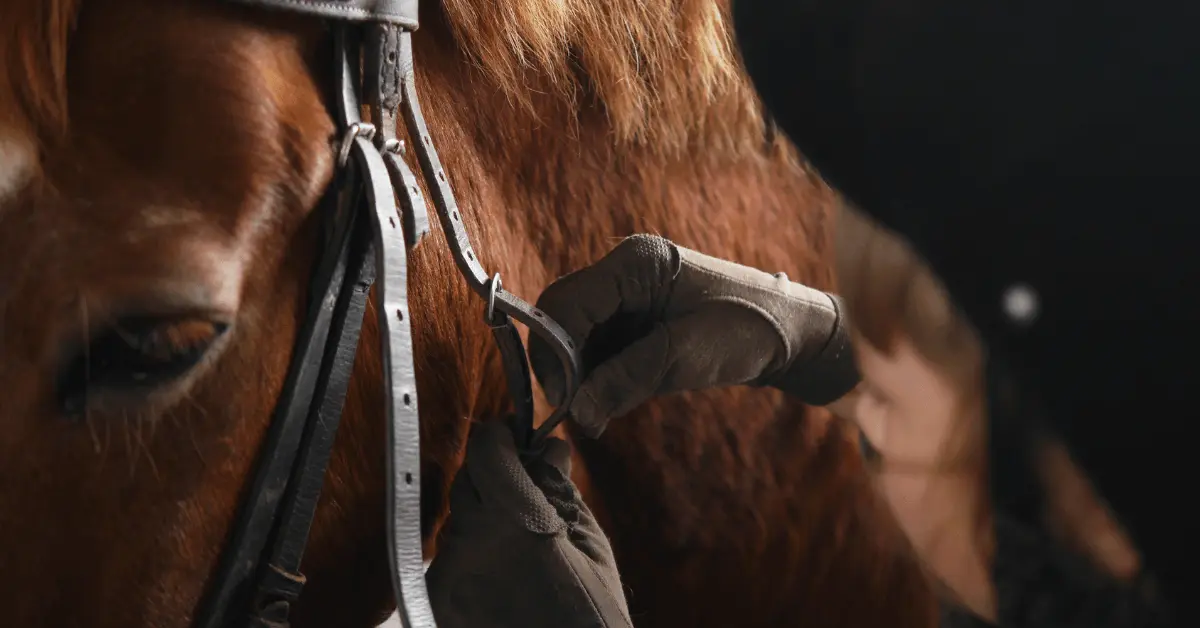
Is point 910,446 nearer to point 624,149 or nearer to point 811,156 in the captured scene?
point 811,156

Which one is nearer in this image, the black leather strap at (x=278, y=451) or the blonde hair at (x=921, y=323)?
the blonde hair at (x=921, y=323)

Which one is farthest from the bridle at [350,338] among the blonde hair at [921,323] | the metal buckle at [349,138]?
the blonde hair at [921,323]

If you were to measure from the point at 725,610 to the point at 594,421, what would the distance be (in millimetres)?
205

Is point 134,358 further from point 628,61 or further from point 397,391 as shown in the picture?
point 628,61

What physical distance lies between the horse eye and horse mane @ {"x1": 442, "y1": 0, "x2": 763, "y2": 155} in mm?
233

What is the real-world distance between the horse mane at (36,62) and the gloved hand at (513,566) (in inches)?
10.1

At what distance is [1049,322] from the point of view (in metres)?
0.27

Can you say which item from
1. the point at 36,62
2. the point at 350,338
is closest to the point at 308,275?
the point at 350,338

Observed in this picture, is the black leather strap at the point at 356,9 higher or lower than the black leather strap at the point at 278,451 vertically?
higher

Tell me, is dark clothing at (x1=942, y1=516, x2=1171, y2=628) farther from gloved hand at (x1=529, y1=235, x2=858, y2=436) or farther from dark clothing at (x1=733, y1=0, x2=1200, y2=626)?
gloved hand at (x1=529, y1=235, x2=858, y2=436)

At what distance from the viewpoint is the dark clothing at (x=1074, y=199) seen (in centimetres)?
26

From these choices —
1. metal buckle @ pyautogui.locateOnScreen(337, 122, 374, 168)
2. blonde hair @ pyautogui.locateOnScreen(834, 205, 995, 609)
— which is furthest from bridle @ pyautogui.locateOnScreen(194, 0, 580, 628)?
blonde hair @ pyautogui.locateOnScreen(834, 205, 995, 609)

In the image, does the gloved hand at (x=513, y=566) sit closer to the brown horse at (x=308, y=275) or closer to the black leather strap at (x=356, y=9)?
the brown horse at (x=308, y=275)

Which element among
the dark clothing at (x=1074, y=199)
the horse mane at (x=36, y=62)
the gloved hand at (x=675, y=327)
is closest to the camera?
the dark clothing at (x=1074, y=199)
